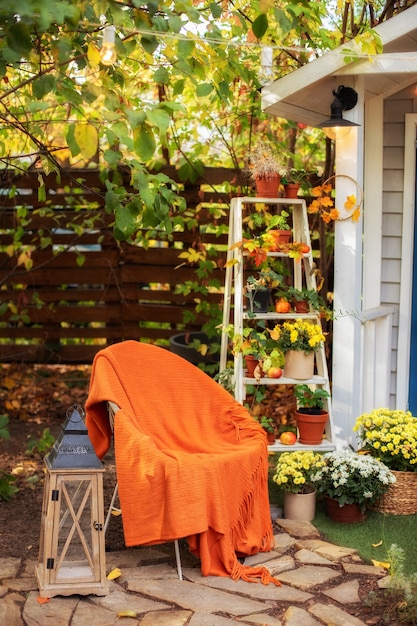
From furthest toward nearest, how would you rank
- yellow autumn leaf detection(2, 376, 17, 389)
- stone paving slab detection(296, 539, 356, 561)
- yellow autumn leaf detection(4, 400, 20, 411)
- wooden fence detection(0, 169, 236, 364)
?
wooden fence detection(0, 169, 236, 364) → yellow autumn leaf detection(2, 376, 17, 389) → yellow autumn leaf detection(4, 400, 20, 411) → stone paving slab detection(296, 539, 356, 561)

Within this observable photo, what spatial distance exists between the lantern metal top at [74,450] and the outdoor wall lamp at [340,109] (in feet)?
7.05

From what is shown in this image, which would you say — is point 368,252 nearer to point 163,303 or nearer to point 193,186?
point 193,186

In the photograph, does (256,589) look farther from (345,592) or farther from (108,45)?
(108,45)

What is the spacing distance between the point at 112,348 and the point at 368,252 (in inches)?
77.5

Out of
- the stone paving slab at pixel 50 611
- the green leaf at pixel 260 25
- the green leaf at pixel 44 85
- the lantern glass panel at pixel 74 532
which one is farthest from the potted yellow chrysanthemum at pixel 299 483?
the green leaf at pixel 44 85

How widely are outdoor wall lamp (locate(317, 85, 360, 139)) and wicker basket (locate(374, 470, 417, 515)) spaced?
1.88m

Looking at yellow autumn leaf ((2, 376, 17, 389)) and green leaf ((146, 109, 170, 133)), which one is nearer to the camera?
green leaf ((146, 109, 170, 133))

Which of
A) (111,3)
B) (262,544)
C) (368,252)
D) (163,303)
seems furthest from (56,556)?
(163,303)

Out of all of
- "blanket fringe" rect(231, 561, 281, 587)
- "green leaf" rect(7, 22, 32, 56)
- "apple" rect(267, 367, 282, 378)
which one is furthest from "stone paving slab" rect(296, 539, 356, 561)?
"green leaf" rect(7, 22, 32, 56)

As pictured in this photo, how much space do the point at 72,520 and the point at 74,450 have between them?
296 mm

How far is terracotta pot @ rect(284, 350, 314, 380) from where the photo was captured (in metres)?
4.82

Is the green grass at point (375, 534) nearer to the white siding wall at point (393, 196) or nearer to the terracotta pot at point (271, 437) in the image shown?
the terracotta pot at point (271, 437)

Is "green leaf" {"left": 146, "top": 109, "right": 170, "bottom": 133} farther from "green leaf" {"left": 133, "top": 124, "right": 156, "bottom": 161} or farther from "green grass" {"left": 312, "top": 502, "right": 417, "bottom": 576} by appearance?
"green grass" {"left": 312, "top": 502, "right": 417, "bottom": 576}

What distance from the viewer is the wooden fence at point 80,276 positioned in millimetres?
6895
